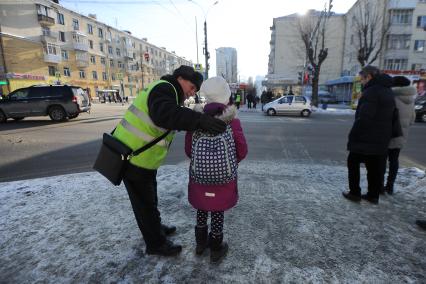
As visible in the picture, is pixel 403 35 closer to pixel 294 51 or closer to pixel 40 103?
pixel 294 51

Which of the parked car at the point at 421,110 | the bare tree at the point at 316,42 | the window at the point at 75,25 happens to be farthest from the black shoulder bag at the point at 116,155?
the window at the point at 75,25

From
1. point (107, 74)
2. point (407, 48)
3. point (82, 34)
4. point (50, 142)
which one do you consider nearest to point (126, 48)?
point (107, 74)

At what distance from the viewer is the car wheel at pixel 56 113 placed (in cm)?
1312

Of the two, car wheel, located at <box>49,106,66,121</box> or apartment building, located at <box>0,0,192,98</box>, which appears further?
apartment building, located at <box>0,0,192,98</box>

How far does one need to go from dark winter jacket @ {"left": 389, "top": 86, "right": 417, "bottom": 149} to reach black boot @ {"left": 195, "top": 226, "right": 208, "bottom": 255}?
3.07 m

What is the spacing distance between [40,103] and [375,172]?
14.6 m

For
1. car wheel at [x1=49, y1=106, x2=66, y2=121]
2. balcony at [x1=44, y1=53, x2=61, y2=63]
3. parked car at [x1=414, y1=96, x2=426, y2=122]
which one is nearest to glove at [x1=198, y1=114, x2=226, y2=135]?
car wheel at [x1=49, y1=106, x2=66, y2=121]

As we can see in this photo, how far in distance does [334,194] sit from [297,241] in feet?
4.95

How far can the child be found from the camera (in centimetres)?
201

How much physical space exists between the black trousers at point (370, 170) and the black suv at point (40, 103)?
1349 centimetres

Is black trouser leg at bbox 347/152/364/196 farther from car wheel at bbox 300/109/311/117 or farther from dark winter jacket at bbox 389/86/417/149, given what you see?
car wheel at bbox 300/109/311/117

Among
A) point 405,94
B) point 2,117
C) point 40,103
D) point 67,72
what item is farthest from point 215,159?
point 67,72

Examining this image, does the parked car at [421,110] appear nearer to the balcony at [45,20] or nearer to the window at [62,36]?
the balcony at [45,20]

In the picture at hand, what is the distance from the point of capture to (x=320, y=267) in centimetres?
227
